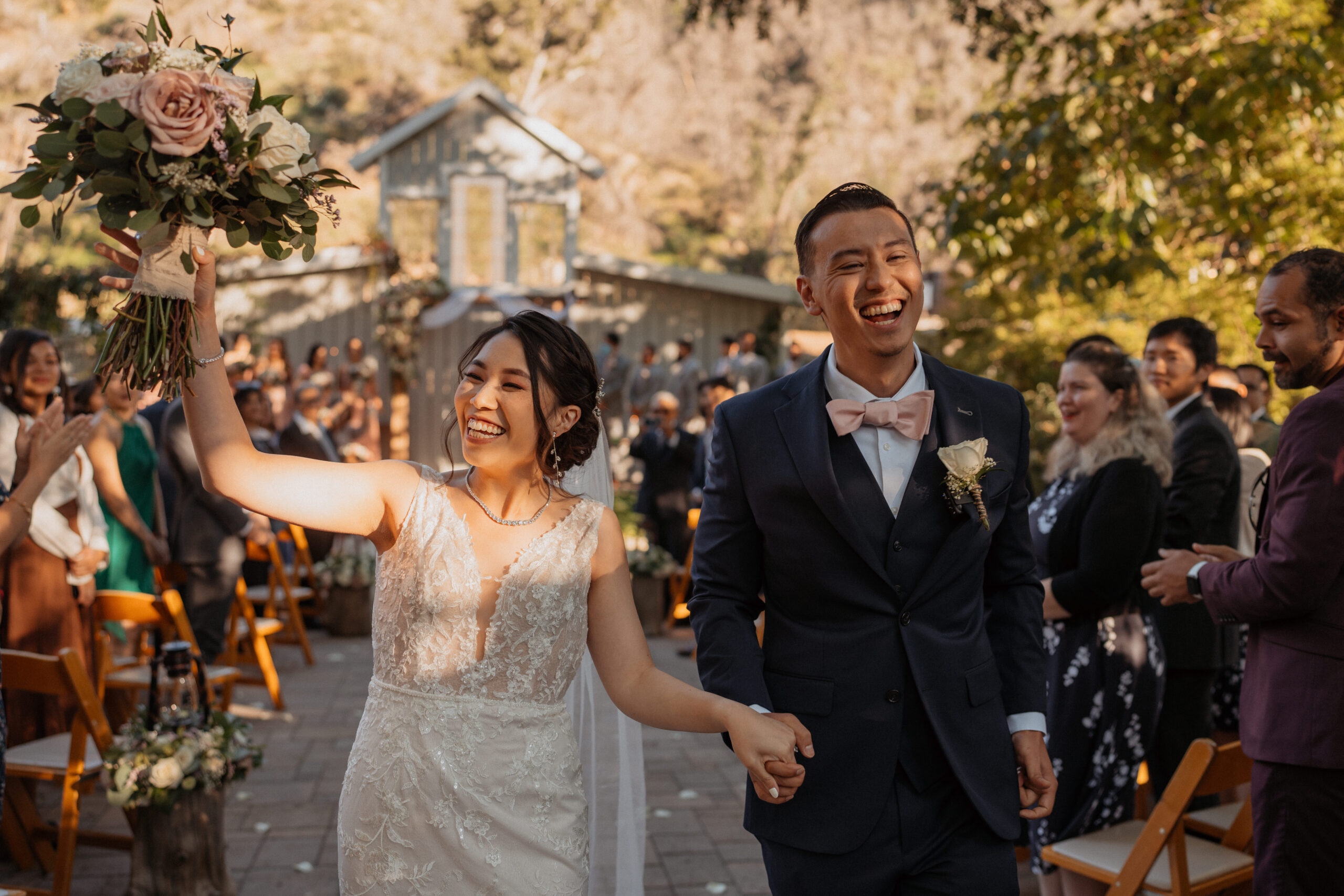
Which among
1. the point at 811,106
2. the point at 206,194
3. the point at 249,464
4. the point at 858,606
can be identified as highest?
the point at 811,106

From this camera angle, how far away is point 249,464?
2.18 metres

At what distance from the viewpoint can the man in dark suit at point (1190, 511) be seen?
4.55 metres

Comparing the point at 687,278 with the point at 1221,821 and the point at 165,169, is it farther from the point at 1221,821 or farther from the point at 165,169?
the point at 165,169

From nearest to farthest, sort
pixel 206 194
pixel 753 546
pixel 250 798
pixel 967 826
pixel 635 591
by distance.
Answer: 1. pixel 206 194
2. pixel 967 826
3. pixel 753 546
4. pixel 250 798
5. pixel 635 591

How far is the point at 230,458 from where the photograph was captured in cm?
216

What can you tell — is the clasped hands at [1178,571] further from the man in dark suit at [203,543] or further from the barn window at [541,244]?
the barn window at [541,244]

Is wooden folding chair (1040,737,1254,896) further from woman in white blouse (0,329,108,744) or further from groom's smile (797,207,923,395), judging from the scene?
woman in white blouse (0,329,108,744)

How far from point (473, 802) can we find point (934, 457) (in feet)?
A: 4.29

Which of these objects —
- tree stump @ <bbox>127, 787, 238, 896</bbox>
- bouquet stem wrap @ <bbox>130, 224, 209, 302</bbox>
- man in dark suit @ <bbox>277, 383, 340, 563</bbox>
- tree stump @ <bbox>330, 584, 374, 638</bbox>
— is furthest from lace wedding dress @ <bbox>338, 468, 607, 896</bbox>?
tree stump @ <bbox>330, 584, 374, 638</bbox>

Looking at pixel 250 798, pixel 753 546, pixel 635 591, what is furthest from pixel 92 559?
pixel 635 591

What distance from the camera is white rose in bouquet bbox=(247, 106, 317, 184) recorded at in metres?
2.12

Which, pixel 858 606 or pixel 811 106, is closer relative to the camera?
pixel 858 606

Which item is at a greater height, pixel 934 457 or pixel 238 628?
pixel 934 457

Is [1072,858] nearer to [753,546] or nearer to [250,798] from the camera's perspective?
[753,546]
